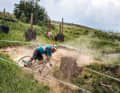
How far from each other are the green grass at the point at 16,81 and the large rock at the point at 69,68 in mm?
1689

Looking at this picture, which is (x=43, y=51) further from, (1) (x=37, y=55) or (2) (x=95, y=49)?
(2) (x=95, y=49)

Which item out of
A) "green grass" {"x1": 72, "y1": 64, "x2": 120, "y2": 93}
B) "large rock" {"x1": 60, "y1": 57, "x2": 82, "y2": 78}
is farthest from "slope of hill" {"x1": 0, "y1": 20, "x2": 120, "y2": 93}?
"large rock" {"x1": 60, "y1": 57, "x2": 82, "y2": 78}

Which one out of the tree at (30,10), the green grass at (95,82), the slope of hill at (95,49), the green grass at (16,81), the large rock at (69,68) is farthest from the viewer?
the tree at (30,10)

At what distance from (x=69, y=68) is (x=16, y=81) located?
3187 millimetres

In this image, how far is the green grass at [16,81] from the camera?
7.76m

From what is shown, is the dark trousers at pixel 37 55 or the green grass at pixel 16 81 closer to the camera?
the green grass at pixel 16 81

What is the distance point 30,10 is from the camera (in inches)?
928

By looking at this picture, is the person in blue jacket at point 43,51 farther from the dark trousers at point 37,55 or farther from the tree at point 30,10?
the tree at point 30,10

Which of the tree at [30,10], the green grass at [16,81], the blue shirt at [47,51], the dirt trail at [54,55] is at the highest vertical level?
the tree at [30,10]

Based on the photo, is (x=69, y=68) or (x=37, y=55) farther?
(x=69, y=68)

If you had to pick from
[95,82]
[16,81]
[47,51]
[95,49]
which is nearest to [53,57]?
[47,51]

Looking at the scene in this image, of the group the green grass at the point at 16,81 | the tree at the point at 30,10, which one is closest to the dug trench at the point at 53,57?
the green grass at the point at 16,81

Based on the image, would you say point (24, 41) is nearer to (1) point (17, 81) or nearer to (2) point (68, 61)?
(2) point (68, 61)

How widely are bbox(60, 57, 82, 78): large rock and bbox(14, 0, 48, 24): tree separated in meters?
13.4
